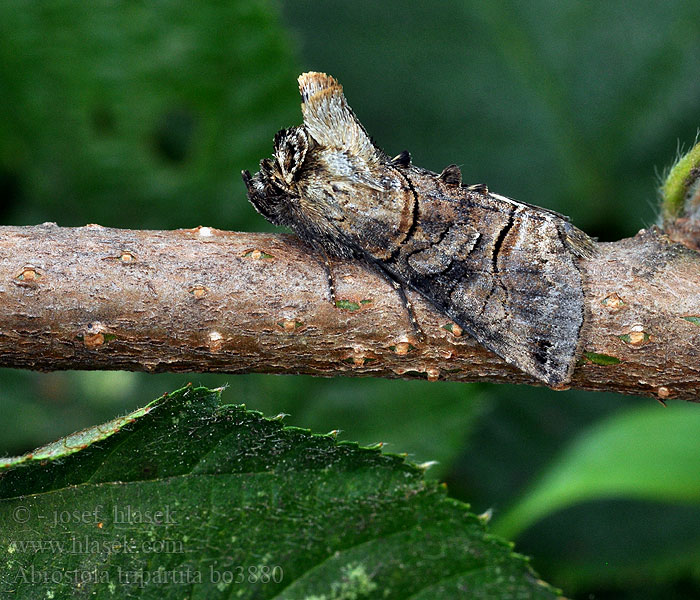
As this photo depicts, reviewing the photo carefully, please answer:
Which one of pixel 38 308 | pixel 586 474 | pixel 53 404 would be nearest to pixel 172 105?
pixel 53 404

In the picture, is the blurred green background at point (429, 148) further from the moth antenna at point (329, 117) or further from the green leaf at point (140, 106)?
the moth antenna at point (329, 117)

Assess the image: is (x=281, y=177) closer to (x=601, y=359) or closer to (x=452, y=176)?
(x=452, y=176)

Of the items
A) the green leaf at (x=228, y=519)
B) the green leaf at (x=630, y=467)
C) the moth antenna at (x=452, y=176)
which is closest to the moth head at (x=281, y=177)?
the moth antenna at (x=452, y=176)

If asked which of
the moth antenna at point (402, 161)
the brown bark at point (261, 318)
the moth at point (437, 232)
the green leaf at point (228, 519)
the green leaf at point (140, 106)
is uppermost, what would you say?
the green leaf at point (140, 106)

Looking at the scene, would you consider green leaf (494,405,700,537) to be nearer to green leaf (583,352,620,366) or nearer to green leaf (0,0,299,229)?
green leaf (583,352,620,366)

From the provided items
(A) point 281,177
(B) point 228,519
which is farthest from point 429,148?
(B) point 228,519

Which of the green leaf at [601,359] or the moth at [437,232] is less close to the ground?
the moth at [437,232]
